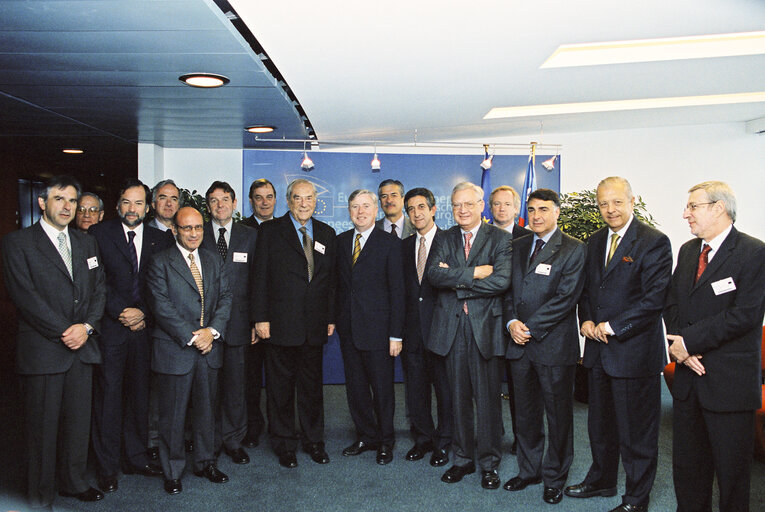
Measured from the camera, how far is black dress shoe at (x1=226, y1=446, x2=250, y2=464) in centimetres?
413

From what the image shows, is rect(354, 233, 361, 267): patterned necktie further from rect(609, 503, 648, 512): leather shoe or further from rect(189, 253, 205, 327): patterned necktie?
rect(609, 503, 648, 512): leather shoe

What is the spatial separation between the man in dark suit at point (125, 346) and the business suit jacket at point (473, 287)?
6.35 feet

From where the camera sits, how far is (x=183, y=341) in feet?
11.7

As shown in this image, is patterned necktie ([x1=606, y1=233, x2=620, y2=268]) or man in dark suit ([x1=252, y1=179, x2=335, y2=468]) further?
man in dark suit ([x1=252, y1=179, x2=335, y2=468])

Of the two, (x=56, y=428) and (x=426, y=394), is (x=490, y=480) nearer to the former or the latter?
(x=426, y=394)

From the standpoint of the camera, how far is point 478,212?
12.3 feet

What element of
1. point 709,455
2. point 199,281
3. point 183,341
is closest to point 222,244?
point 199,281

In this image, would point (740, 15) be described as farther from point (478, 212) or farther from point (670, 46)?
point (478, 212)

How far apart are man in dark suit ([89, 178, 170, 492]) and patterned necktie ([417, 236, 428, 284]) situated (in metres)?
1.77

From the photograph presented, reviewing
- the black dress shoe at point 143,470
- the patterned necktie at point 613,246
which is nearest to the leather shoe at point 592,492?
the patterned necktie at point 613,246

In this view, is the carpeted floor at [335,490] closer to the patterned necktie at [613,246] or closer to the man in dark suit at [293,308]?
the man in dark suit at [293,308]

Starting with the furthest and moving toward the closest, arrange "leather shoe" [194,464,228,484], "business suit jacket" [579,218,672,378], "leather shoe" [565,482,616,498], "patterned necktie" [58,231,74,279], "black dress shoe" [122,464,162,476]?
"black dress shoe" [122,464,162,476] < "leather shoe" [194,464,228,484] < "leather shoe" [565,482,616,498] < "patterned necktie" [58,231,74,279] < "business suit jacket" [579,218,672,378]

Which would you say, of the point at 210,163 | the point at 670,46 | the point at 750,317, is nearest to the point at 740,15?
the point at 670,46

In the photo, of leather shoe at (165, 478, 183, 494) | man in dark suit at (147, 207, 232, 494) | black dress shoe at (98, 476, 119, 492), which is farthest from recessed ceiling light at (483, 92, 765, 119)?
black dress shoe at (98, 476, 119, 492)
